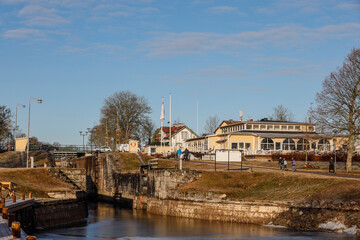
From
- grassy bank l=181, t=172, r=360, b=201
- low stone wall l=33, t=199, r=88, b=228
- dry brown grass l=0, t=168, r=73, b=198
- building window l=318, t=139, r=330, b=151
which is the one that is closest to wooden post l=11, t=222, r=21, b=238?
low stone wall l=33, t=199, r=88, b=228

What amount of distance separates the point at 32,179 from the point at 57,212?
11.7 m

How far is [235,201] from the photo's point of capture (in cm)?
3847

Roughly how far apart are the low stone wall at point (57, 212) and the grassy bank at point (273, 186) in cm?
924

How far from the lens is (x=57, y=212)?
3731 cm

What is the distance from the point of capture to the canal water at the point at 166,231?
102ft

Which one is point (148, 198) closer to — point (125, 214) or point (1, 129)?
point (125, 214)

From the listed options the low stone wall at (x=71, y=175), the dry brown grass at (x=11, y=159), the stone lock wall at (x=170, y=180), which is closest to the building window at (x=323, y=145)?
the stone lock wall at (x=170, y=180)

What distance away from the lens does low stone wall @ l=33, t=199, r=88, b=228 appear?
34.7 meters

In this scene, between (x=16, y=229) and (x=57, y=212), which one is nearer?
(x=16, y=229)

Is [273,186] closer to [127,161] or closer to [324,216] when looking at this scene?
[324,216]

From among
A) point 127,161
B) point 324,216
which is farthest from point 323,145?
point 324,216

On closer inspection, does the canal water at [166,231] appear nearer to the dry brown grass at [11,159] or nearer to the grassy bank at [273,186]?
the grassy bank at [273,186]

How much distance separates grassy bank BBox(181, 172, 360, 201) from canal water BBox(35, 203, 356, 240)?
10.4 feet

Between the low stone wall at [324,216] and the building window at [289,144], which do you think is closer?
the low stone wall at [324,216]
